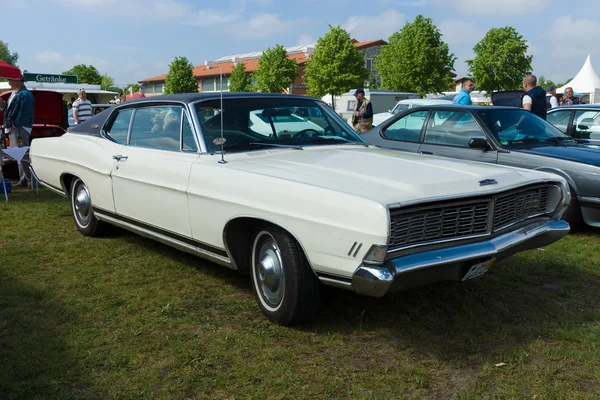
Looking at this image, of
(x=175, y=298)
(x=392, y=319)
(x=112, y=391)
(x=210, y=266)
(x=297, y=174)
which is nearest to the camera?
(x=112, y=391)

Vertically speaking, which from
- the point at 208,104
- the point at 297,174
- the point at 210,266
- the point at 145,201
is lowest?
the point at 210,266

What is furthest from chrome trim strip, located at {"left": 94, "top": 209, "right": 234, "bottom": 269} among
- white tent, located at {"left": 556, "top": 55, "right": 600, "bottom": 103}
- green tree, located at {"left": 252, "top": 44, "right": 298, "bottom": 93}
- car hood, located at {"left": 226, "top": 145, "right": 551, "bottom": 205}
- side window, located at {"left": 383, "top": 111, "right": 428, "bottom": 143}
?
green tree, located at {"left": 252, "top": 44, "right": 298, "bottom": 93}

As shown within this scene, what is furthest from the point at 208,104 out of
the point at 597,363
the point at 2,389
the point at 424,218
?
the point at 597,363

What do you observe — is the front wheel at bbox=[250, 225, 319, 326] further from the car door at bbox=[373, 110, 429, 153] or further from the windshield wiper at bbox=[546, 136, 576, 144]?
the windshield wiper at bbox=[546, 136, 576, 144]

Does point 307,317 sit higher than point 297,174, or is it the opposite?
point 297,174

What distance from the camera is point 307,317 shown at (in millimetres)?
3457

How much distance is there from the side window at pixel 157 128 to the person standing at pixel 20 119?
15.7 ft

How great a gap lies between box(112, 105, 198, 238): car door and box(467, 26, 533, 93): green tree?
46683 millimetres

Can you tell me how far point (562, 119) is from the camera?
828cm

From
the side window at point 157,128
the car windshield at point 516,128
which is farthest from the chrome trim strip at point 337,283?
the car windshield at point 516,128

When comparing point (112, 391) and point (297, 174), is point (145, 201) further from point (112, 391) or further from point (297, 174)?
point (112, 391)

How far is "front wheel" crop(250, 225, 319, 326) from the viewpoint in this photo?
3.29 meters

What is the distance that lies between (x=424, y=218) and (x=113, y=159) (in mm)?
2974

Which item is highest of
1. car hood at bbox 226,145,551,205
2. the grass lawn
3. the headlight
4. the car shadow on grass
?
car hood at bbox 226,145,551,205
